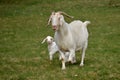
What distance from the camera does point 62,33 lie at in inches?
455

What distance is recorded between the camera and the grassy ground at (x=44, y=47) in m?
11.0

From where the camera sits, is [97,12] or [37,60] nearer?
[37,60]

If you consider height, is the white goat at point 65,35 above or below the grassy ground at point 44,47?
above

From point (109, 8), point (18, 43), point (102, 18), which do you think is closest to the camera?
point (18, 43)

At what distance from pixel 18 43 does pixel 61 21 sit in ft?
23.8

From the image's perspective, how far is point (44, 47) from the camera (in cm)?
1702

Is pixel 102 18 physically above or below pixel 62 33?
below

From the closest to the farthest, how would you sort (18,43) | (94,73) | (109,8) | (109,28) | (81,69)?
(94,73) → (81,69) → (18,43) → (109,28) → (109,8)

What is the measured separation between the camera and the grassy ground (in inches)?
433

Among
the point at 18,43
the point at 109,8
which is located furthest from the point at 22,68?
the point at 109,8

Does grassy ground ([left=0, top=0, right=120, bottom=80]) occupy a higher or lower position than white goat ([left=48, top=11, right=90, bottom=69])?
lower

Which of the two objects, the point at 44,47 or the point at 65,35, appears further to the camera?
the point at 44,47

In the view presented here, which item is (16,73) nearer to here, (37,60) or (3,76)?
(3,76)

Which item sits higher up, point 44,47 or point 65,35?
point 65,35
